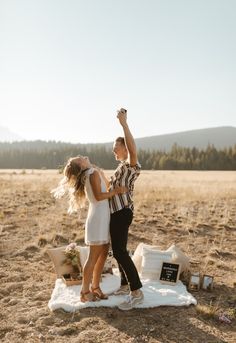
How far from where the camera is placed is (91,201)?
625 centimetres

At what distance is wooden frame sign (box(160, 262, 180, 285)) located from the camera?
744cm

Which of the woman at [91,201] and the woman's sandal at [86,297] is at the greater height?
the woman at [91,201]

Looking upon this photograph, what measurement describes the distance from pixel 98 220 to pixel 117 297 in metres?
1.41

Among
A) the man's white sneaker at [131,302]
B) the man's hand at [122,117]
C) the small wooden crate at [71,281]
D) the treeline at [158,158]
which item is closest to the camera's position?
the man's hand at [122,117]

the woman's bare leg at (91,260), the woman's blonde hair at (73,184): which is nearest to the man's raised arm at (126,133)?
the woman's blonde hair at (73,184)

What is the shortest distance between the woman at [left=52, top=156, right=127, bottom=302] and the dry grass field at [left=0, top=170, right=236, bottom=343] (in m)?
0.66

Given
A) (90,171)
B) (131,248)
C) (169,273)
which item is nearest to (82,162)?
(90,171)

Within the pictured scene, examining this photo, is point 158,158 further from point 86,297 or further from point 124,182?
point 124,182

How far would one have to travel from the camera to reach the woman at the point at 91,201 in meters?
6.15

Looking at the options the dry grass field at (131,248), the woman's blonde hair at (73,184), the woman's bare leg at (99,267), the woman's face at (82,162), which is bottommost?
the dry grass field at (131,248)

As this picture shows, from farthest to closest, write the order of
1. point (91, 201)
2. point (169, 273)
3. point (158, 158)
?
point (158, 158), point (169, 273), point (91, 201)

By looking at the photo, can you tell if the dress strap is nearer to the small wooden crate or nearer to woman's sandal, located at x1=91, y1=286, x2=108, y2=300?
woman's sandal, located at x1=91, y1=286, x2=108, y2=300

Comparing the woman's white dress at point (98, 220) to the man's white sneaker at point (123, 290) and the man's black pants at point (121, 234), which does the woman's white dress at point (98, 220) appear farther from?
the man's white sneaker at point (123, 290)

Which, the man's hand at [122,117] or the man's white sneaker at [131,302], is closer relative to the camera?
the man's hand at [122,117]
